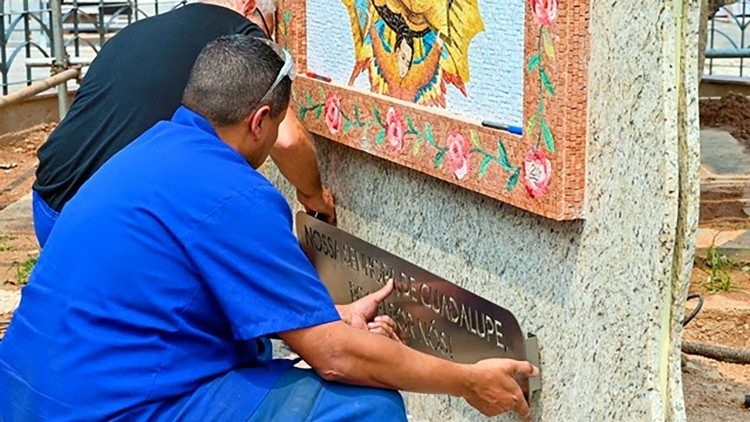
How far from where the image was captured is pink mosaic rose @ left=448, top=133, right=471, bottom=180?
11.5 ft

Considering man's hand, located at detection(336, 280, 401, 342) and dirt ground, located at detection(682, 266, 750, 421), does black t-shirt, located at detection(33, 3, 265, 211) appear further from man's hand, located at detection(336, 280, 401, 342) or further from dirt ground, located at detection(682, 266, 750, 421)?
dirt ground, located at detection(682, 266, 750, 421)

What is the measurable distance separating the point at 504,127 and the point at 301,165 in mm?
1238

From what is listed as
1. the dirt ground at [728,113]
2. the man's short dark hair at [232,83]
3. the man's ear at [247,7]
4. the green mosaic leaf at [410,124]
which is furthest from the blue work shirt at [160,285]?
the dirt ground at [728,113]

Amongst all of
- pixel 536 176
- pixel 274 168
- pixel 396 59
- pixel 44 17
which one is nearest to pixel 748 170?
pixel 274 168

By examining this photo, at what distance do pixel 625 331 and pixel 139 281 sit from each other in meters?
1.10

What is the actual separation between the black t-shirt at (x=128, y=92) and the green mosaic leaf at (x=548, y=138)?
43.8 inches

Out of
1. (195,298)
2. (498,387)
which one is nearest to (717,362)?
(498,387)

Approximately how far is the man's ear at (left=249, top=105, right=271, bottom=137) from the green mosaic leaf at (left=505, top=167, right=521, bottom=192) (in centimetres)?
66

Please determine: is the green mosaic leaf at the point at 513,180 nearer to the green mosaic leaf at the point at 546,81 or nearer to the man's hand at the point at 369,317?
the green mosaic leaf at the point at 546,81

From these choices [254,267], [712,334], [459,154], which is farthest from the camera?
[712,334]

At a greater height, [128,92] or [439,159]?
[128,92]

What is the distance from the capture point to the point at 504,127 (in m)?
3.33


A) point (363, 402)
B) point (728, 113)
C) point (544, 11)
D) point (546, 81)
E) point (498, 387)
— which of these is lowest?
point (728, 113)

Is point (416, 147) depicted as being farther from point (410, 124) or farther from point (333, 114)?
point (333, 114)
